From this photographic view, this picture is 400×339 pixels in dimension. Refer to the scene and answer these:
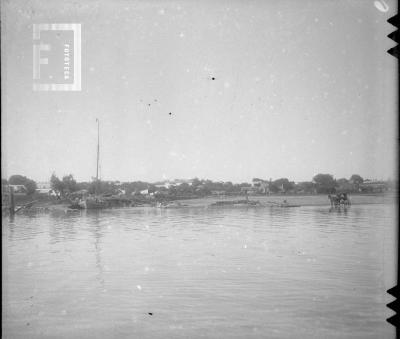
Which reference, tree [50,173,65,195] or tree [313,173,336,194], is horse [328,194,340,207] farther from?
tree [50,173,65,195]

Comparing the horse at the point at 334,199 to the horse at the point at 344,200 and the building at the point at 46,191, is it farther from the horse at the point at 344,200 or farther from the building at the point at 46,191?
the building at the point at 46,191

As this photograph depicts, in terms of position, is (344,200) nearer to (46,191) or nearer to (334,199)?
(334,199)

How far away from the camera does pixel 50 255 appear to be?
5664 millimetres

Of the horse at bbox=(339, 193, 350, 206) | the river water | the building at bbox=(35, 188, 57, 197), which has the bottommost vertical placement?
the river water

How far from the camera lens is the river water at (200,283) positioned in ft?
8.94

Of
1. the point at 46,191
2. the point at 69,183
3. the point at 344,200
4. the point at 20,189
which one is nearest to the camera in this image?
the point at 20,189

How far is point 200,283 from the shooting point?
397cm

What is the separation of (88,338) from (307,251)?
402 centimetres

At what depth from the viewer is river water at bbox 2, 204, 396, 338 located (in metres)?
2.72

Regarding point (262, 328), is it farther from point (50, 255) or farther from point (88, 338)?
point (50, 255)

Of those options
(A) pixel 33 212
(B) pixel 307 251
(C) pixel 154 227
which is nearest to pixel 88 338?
(B) pixel 307 251

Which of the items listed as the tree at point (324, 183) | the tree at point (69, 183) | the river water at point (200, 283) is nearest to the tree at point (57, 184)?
the tree at point (69, 183)

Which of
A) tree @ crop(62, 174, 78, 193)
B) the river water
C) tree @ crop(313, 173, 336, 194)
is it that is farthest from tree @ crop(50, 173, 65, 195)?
tree @ crop(313, 173, 336, 194)

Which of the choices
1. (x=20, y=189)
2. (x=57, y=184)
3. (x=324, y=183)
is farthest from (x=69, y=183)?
(x=324, y=183)
